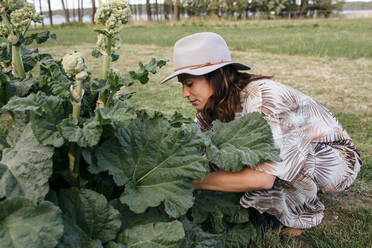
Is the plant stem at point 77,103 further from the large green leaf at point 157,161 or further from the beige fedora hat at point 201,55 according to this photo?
the beige fedora hat at point 201,55

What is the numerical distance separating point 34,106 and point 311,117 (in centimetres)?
162

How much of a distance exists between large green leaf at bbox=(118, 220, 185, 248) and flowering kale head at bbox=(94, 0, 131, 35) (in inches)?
31.9

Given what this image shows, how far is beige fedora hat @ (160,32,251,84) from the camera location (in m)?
2.02

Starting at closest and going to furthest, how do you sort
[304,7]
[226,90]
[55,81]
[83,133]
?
1. [83,133]
2. [55,81]
3. [226,90]
4. [304,7]

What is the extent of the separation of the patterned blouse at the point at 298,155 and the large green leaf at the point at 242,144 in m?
0.11

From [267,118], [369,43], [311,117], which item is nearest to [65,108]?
[267,118]

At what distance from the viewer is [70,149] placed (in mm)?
1396

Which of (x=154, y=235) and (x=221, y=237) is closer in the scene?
(x=154, y=235)

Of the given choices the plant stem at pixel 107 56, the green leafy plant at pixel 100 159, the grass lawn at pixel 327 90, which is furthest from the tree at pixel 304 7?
the plant stem at pixel 107 56

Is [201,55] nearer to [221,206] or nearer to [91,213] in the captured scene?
[221,206]

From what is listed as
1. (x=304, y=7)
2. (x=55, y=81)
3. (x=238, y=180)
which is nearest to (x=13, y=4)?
(x=55, y=81)

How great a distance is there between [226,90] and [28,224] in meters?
1.31

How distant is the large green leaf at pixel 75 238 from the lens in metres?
1.31

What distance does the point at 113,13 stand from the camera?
53.9 inches
